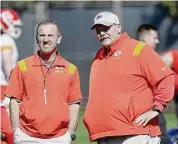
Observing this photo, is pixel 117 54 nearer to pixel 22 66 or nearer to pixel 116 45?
pixel 116 45

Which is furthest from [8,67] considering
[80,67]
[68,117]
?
[80,67]

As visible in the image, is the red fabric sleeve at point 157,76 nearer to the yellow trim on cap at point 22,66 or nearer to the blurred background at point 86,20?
the yellow trim on cap at point 22,66

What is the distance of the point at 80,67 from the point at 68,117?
12627mm

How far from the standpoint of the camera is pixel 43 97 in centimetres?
698

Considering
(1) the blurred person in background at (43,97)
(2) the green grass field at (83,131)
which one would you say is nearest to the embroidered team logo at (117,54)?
(1) the blurred person in background at (43,97)

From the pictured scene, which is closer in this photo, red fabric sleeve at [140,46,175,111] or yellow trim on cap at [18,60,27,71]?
red fabric sleeve at [140,46,175,111]

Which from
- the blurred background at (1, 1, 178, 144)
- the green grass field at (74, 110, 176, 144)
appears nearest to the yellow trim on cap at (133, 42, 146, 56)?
the green grass field at (74, 110, 176, 144)

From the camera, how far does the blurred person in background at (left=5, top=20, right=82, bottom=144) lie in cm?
698

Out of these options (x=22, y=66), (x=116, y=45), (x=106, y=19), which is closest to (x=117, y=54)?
(x=116, y=45)

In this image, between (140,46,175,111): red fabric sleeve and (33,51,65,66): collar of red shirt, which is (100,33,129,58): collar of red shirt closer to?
(140,46,175,111): red fabric sleeve

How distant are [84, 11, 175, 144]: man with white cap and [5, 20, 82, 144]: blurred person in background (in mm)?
349

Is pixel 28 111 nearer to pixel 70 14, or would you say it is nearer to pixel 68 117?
pixel 68 117

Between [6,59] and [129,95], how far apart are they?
12.3 ft

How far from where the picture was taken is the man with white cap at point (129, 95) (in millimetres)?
6699
